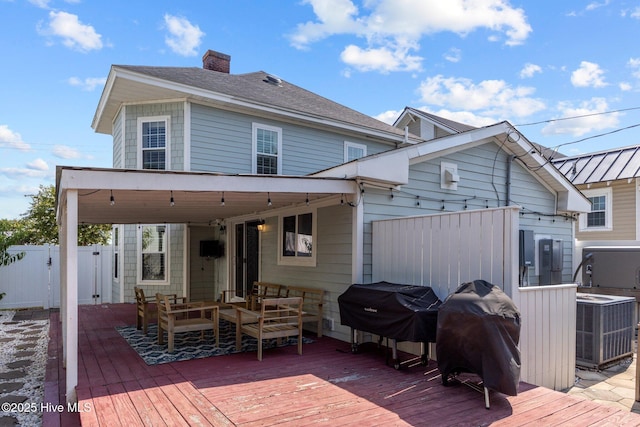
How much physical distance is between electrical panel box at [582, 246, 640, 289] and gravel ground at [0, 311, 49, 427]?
9869 millimetres

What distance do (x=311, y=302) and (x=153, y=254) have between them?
5022 millimetres

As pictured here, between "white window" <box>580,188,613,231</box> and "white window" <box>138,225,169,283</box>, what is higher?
"white window" <box>580,188,613,231</box>

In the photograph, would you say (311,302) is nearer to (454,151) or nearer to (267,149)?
(454,151)

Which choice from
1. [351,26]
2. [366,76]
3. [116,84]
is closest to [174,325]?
[116,84]

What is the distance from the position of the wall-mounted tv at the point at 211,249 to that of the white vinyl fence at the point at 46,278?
2880 mm

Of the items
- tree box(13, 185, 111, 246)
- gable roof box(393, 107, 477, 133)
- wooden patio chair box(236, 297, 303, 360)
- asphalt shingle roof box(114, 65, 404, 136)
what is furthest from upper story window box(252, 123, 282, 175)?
tree box(13, 185, 111, 246)

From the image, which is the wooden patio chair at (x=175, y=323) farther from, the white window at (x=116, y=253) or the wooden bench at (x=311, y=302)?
the white window at (x=116, y=253)

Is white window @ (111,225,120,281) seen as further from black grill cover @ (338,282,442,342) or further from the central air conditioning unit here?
the central air conditioning unit

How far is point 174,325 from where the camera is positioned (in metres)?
5.59

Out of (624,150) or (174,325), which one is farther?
(624,150)

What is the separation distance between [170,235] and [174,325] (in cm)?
490

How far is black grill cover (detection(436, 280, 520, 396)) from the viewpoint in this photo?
141 inches

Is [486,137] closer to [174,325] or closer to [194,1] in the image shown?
[174,325]

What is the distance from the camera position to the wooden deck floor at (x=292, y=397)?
3412 mm
